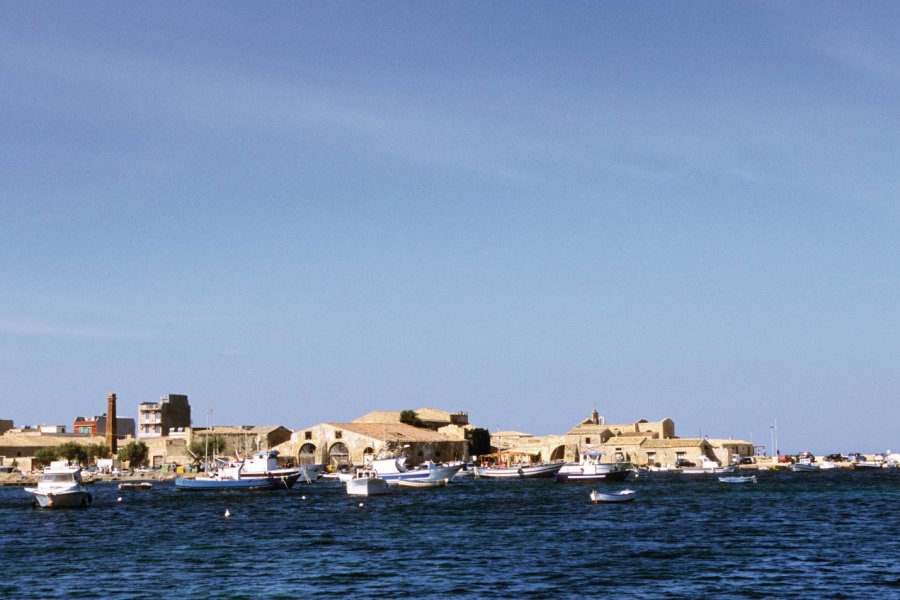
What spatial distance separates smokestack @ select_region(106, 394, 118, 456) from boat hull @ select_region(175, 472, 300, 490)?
6662 centimetres

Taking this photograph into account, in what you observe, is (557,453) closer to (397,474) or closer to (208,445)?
(208,445)

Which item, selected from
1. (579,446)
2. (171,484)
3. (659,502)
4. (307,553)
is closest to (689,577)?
(307,553)

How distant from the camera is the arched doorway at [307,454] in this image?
15569 centimetres

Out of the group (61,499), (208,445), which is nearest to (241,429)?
(208,445)

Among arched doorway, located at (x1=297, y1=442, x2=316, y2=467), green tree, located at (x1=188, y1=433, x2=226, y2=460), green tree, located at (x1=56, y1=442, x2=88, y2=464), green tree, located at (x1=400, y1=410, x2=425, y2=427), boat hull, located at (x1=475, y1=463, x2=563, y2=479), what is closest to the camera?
boat hull, located at (x1=475, y1=463, x2=563, y2=479)

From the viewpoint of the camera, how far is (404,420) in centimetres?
17888

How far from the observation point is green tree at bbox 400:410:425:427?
178875mm

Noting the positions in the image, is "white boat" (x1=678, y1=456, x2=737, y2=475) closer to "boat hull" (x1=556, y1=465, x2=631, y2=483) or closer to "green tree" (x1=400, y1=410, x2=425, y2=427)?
"boat hull" (x1=556, y1=465, x2=631, y2=483)

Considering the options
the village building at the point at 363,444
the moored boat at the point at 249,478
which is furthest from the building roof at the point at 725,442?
the moored boat at the point at 249,478

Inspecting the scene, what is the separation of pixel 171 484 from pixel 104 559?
9014 cm

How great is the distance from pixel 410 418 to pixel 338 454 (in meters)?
26.5

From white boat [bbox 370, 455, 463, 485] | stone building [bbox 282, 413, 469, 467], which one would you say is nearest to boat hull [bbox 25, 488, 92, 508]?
white boat [bbox 370, 455, 463, 485]

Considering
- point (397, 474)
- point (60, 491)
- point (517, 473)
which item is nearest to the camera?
point (60, 491)

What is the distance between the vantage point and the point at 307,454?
513 feet
